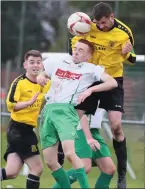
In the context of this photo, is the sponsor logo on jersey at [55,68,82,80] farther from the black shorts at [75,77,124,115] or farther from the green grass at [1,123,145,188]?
the green grass at [1,123,145,188]

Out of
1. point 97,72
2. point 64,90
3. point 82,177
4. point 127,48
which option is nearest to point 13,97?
point 64,90

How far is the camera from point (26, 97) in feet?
35.0

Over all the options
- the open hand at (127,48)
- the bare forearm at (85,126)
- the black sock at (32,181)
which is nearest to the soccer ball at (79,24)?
the open hand at (127,48)

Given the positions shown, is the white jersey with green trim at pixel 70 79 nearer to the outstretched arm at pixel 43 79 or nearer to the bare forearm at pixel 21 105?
the outstretched arm at pixel 43 79

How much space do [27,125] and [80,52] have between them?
65.9 inches

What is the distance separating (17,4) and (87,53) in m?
15.8

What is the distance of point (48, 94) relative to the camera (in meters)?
9.52

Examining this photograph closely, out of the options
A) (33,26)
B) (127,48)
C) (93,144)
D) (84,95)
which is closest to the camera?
(84,95)

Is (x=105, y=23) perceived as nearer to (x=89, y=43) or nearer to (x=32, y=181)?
(x=89, y=43)

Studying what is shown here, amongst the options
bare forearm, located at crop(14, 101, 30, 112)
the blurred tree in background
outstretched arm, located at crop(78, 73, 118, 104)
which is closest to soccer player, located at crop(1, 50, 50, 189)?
bare forearm, located at crop(14, 101, 30, 112)

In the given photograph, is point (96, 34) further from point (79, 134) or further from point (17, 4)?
point (17, 4)

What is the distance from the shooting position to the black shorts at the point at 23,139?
35.2 ft

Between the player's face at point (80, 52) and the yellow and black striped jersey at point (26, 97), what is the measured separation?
1.12m

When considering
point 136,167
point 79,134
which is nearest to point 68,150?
point 79,134
